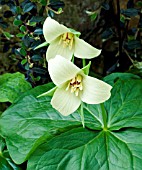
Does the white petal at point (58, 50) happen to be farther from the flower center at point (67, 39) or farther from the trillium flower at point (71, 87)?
the trillium flower at point (71, 87)

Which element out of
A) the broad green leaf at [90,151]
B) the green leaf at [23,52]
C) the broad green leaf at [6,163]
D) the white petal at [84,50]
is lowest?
A: the broad green leaf at [6,163]

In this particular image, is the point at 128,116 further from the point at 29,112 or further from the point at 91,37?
the point at 91,37

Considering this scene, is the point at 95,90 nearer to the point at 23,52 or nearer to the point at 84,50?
the point at 84,50

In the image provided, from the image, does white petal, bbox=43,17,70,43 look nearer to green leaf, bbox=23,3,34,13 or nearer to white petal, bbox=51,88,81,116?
white petal, bbox=51,88,81,116

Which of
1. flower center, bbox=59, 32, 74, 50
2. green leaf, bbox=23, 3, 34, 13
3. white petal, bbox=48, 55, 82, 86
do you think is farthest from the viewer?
green leaf, bbox=23, 3, 34, 13

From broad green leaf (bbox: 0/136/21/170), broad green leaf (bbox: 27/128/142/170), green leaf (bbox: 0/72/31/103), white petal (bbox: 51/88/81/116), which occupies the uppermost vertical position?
white petal (bbox: 51/88/81/116)

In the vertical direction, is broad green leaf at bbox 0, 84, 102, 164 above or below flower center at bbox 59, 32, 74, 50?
below

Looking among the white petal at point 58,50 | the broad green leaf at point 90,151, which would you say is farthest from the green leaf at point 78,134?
the white petal at point 58,50

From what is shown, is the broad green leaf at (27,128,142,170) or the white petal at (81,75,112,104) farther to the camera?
the broad green leaf at (27,128,142,170)

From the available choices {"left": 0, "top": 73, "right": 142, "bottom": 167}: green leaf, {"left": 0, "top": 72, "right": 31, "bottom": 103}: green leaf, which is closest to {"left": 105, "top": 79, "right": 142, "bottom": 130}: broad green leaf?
{"left": 0, "top": 73, "right": 142, "bottom": 167}: green leaf
